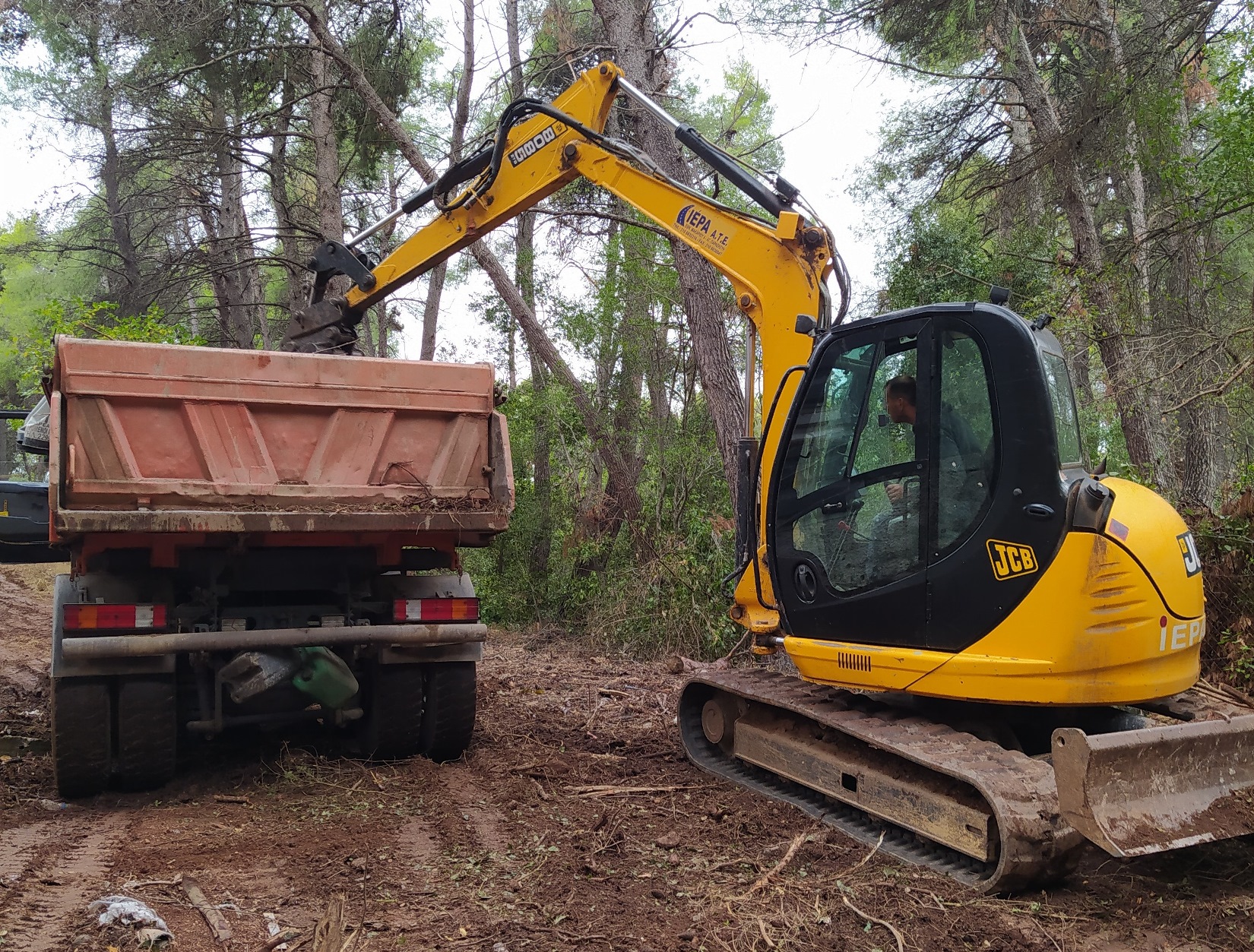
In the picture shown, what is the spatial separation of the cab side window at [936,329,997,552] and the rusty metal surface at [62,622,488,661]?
2.68 metres

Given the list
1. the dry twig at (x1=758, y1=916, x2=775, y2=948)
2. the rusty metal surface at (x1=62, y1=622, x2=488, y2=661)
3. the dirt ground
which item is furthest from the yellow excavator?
the rusty metal surface at (x1=62, y1=622, x2=488, y2=661)

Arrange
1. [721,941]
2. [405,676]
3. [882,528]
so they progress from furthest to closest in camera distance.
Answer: [405,676]
[882,528]
[721,941]

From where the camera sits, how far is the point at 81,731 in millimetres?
4996

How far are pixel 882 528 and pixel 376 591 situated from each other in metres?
2.92

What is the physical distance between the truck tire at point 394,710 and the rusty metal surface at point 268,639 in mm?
323

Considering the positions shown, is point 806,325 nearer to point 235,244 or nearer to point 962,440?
point 962,440

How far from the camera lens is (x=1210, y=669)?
6.77m

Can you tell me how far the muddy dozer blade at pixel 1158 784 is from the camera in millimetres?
3566

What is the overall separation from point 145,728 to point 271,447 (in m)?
1.57

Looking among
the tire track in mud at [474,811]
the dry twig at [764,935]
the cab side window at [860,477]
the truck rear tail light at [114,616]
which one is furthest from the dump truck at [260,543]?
the dry twig at [764,935]

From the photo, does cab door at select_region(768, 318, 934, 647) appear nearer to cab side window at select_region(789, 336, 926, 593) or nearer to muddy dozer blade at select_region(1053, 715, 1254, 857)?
cab side window at select_region(789, 336, 926, 593)

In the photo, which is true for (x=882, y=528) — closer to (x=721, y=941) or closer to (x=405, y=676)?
(x=721, y=941)

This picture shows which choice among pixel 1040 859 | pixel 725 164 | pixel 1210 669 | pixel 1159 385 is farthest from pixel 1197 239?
pixel 1040 859

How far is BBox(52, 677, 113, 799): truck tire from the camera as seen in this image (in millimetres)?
4969
